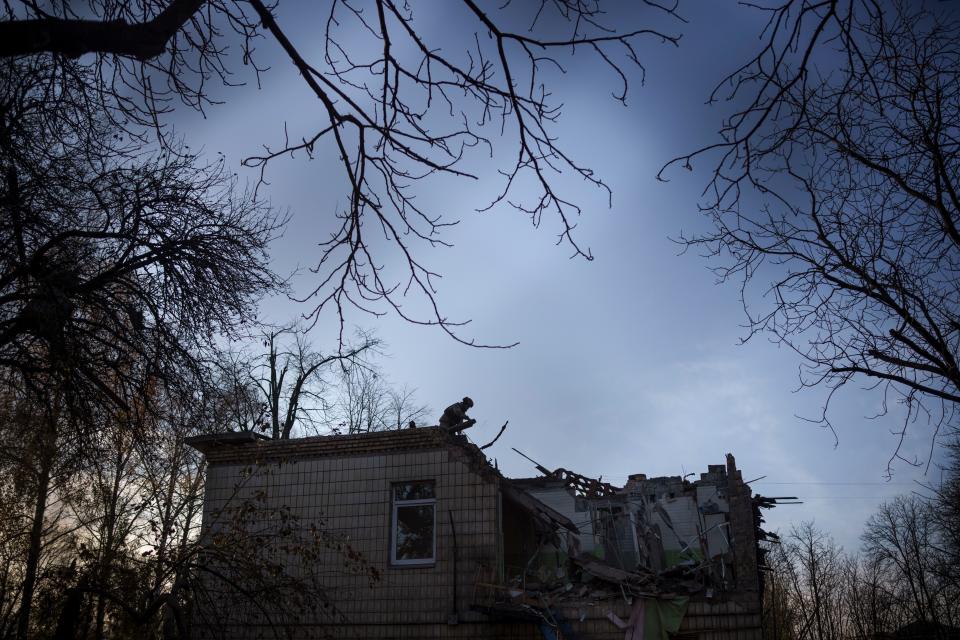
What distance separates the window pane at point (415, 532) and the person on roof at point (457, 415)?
5.20 feet

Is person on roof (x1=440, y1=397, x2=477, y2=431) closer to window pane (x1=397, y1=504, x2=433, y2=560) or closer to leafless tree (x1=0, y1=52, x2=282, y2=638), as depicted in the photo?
window pane (x1=397, y1=504, x2=433, y2=560)

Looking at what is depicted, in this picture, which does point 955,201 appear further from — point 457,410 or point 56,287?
point 457,410

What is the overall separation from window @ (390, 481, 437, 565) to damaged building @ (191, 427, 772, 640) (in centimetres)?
3

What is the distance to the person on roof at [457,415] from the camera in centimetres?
1553

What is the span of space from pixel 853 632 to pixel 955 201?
141ft

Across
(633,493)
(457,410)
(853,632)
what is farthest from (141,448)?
(853,632)

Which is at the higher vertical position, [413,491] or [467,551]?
[413,491]

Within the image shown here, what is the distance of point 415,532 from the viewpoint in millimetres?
15234

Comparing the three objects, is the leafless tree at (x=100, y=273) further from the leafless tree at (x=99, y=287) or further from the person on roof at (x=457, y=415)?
the person on roof at (x=457, y=415)

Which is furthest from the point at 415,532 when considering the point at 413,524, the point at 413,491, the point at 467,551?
the point at 467,551

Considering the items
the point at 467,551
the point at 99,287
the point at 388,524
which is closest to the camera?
the point at 99,287

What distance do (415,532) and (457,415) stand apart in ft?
7.72

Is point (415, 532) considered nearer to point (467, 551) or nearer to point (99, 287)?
point (467, 551)

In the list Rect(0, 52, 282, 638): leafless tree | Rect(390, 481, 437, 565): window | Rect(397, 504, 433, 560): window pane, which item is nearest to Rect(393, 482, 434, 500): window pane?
Rect(390, 481, 437, 565): window
